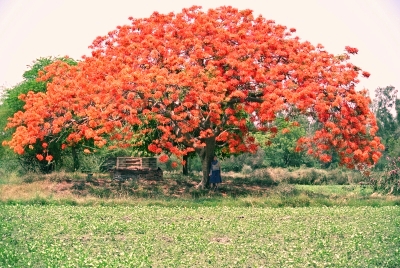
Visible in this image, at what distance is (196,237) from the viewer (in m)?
12.8

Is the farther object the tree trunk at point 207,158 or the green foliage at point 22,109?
the green foliage at point 22,109

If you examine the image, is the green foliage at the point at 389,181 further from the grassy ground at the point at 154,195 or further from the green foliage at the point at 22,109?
the green foliage at the point at 22,109

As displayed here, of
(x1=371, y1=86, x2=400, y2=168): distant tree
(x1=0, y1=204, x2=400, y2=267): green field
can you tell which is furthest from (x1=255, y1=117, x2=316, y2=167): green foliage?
(x1=0, y1=204, x2=400, y2=267): green field

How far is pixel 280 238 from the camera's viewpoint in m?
13.1

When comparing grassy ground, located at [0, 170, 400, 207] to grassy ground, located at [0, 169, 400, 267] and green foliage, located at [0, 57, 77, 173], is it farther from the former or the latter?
green foliage, located at [0, 57, 77, 173]

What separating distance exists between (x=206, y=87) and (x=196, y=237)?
9889 mm

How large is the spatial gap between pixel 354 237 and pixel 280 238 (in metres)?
1.89

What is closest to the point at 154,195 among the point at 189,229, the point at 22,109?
the point at 189,229

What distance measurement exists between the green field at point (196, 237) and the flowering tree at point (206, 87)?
433 cm

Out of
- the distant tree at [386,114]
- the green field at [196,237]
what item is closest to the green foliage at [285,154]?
the distant tree at [386,114]

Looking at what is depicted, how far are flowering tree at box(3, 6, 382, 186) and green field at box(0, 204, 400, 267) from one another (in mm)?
4333

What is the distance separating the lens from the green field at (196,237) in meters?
10.5

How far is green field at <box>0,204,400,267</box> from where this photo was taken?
10484 mm

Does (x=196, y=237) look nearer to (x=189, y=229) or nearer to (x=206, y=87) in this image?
(x=189, y=229)
